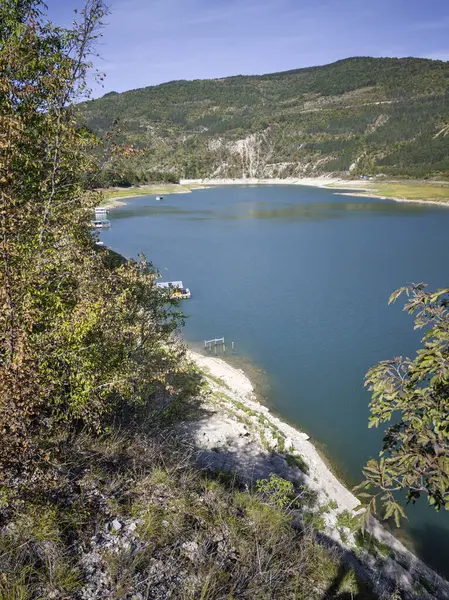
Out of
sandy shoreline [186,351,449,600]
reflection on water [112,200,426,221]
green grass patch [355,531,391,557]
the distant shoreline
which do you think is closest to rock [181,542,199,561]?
sandy shoreline [186,351,449,600]

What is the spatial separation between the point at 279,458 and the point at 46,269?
11004 millimetres

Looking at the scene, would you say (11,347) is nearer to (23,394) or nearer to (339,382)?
(23,394)

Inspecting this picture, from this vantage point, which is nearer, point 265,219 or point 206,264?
point 206,264

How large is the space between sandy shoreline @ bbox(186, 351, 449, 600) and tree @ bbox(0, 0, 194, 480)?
476 centimetres

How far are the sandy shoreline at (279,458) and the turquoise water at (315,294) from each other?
1582 millimetres

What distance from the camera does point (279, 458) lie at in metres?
13.9

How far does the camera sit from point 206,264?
164ft

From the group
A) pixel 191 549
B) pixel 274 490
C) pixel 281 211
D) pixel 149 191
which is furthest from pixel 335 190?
pixel 191 549

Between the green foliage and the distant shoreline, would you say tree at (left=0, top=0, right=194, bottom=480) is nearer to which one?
the green foliage

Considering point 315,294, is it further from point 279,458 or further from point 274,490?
point 274,490

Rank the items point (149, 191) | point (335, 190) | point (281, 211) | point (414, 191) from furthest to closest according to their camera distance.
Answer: point (335, 190)
point (149, 191)
point (414, 191)
point (281, 211)

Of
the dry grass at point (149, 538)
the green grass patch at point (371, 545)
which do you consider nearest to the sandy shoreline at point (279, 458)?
the green grass patch at point (371, 545)

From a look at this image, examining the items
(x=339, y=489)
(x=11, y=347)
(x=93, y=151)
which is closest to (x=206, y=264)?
(x=339, y=489)

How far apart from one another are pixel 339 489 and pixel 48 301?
1184 cm
